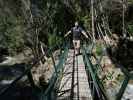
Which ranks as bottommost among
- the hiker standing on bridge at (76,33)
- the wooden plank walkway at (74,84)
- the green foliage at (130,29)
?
the green foliage at (130,29)

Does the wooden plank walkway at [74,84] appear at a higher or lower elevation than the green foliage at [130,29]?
higher

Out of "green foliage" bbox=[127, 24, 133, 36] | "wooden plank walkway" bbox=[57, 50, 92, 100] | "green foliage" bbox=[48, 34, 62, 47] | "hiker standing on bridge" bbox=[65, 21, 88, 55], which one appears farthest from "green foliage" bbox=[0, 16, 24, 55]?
"wooden plank walkway" bbox=[57, 50, 92, 100]

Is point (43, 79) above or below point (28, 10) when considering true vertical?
below

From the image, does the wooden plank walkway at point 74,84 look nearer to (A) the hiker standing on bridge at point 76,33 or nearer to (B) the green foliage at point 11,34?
(A) the hiker standing on bridge at point 76,33

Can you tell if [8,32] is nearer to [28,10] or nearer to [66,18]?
[28,10]

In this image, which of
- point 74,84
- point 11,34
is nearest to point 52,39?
point 11,34

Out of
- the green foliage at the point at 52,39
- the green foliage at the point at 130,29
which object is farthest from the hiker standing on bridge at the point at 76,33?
the green foliage at the point at 130,29

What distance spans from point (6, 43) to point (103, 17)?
10574 millimetres

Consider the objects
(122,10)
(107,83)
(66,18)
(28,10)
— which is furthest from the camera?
(122,10)

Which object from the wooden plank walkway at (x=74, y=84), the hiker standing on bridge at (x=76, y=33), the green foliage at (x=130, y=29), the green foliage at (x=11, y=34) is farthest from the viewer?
the green foliage at (x=130, y=29)

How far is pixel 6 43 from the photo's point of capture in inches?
1144

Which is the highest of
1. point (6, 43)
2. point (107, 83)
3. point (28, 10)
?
point (28, 10)

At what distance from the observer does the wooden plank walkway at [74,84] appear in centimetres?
861

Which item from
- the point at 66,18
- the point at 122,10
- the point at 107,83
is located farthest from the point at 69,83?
the point at 122,10
